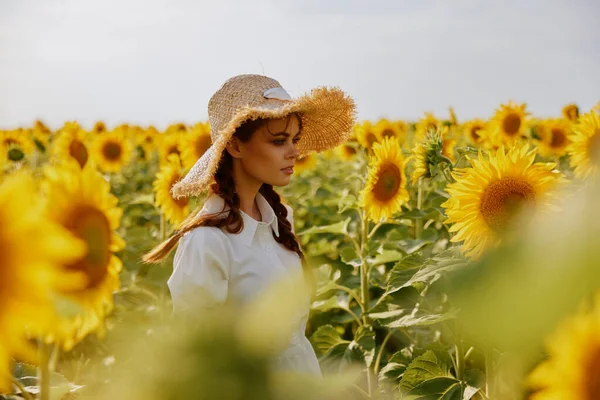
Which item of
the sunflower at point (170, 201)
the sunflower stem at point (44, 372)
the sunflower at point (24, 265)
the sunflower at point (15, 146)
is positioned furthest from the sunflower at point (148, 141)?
the sunflower at point (24, 265)

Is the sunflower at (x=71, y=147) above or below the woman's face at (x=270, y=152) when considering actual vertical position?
above

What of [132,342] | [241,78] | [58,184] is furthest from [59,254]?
[241,78]

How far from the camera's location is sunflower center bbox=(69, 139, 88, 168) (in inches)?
231

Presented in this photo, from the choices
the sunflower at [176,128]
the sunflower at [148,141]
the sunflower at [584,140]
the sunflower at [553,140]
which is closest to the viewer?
the sunflower at [584,140]

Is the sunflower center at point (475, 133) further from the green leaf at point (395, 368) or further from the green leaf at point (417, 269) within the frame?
the green leaf at point (417, 269)

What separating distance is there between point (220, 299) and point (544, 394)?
1.66m

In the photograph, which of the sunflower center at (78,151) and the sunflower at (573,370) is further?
the sunflower center at (78,151)

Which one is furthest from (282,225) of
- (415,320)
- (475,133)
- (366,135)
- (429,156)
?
(475,133)

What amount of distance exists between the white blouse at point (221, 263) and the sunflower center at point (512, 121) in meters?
3.51

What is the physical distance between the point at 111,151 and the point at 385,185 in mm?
3807

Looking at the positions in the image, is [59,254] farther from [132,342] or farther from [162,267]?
[162,267]

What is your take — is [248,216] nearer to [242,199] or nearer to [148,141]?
[242,199]

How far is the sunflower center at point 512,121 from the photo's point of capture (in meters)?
5.33

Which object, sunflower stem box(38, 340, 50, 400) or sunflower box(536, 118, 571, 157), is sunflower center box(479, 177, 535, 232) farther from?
sunflower box(536, 118, 571, 157)
